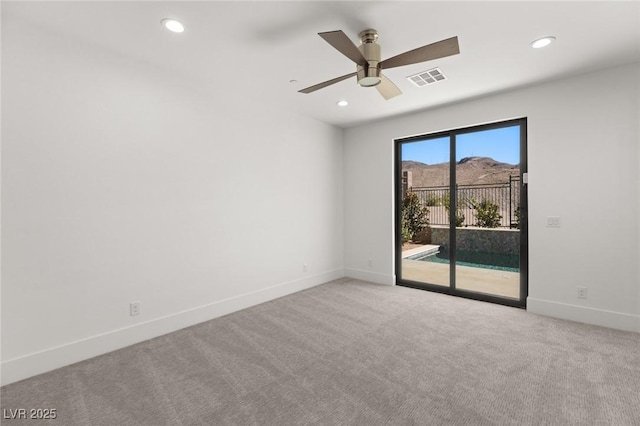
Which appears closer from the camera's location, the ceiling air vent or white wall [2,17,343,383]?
white wall [2,17,343,383]

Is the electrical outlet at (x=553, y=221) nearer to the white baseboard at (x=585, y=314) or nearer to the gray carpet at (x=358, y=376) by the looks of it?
the white baseboard at (x=585, y=314)

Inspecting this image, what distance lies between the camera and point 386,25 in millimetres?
2189

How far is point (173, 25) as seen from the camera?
219 centimetres

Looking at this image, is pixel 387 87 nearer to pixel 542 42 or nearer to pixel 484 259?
pixel 542 42

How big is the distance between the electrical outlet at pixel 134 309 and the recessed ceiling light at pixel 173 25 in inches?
92.8

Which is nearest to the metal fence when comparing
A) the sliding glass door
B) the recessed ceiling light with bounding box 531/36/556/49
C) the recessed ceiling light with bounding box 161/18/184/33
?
the sliding glass door

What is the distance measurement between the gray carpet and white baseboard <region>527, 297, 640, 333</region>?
0.40 feet

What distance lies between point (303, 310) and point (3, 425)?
8.01ft

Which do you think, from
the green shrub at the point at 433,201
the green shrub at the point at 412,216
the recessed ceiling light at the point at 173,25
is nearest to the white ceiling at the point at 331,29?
the recessed ceiling light at the point at 173,25

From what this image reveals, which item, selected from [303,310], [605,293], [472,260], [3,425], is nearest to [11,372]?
[3,425]

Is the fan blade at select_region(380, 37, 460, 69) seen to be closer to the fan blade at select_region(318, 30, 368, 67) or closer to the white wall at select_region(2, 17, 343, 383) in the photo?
the fan blade at select_region(318, 30, 368, 67)

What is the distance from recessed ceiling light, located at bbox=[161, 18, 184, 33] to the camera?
214 centimetres

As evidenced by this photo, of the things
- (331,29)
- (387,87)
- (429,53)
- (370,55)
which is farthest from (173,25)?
(429,53)

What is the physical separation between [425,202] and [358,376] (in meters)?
3.12
